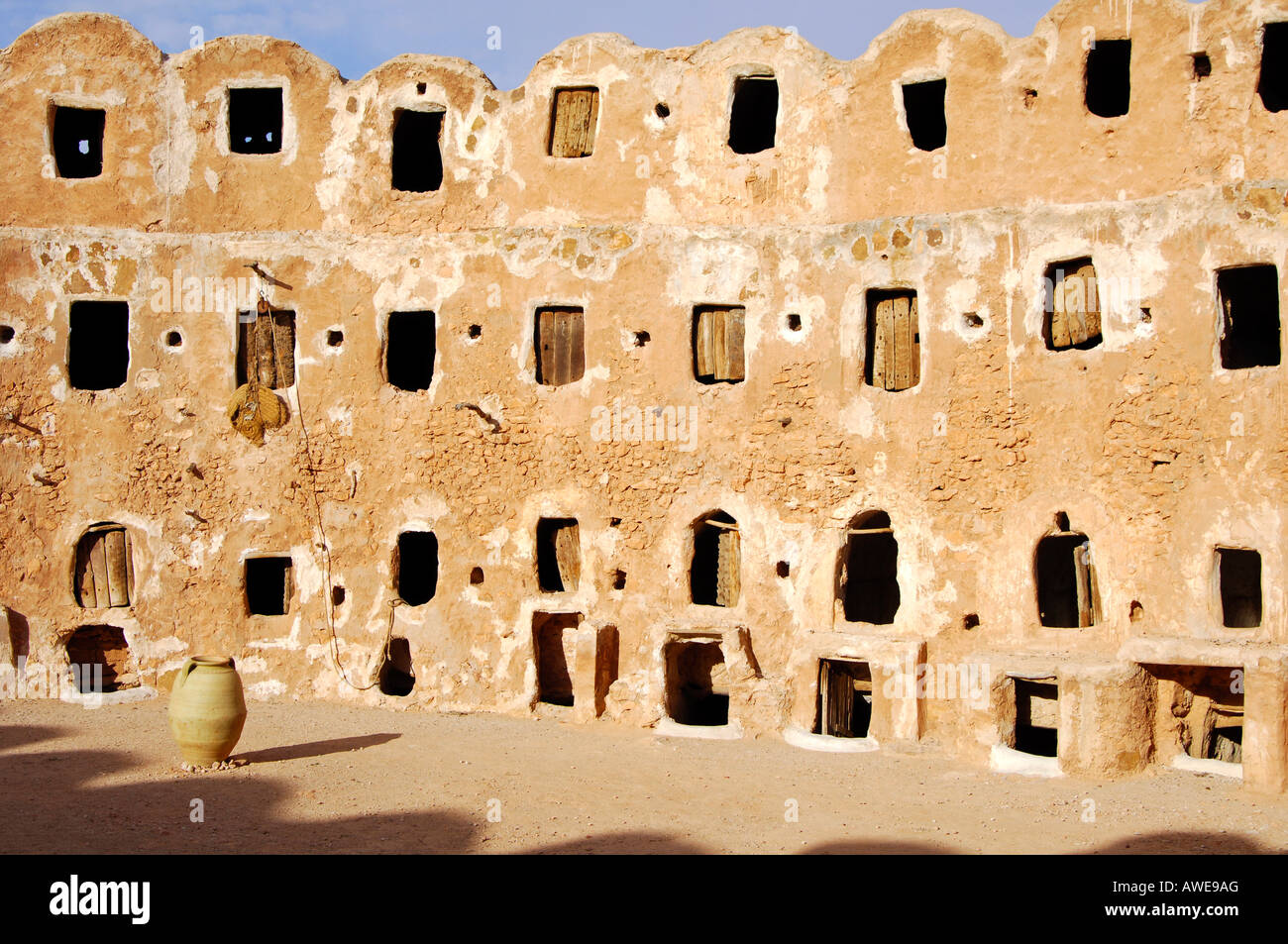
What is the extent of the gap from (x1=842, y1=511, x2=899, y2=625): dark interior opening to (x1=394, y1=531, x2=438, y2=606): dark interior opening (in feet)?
21.3

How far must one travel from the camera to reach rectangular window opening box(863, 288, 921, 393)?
661 inches

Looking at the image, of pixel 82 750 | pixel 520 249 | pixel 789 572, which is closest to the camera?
pixel 82 750

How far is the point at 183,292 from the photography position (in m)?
18.4

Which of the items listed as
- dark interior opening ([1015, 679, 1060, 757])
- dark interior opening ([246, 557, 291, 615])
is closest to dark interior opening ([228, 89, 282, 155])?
dark interior opening ([246, 557, 291, 615])

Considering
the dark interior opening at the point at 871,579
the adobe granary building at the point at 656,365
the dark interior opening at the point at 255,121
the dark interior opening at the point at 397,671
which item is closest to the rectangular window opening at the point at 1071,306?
the adobe granary building at the point at 656,365

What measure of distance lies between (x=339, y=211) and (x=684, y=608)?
801cm

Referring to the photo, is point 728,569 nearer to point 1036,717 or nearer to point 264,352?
point 1036,717

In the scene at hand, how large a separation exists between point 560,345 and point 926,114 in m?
6.36

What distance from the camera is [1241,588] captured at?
687 inches

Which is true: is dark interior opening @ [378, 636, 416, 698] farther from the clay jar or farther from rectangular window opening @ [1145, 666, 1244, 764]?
rectangular window opening @ [1145, 666, 1244, 764]

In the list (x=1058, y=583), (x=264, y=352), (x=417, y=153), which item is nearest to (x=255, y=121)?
(x=417, y=153)

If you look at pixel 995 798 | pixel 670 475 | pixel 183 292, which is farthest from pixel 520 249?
pixel 995 798

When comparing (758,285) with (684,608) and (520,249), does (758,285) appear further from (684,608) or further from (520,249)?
(684,608)
